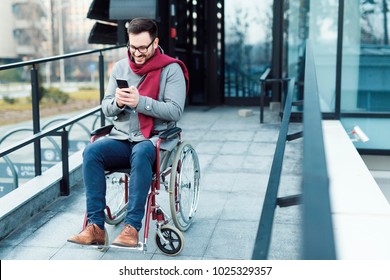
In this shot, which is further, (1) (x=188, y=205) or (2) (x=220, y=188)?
(2) (x=220, y=188)

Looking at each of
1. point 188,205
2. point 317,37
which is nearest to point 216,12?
point 317,37

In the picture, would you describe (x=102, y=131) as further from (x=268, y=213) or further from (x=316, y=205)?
(x=316, y=205)

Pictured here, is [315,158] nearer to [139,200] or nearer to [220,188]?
[139,200]

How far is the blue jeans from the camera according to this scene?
2701 mm

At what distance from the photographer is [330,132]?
5344mm

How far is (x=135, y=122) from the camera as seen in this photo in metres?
3.00

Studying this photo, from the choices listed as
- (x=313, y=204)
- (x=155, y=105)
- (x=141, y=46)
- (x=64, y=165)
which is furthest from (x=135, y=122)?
(x=313, y=204)

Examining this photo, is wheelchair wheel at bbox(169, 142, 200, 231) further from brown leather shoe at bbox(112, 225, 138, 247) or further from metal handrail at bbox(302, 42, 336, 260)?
metal handrail at bbox(302, 42, 336, 260)

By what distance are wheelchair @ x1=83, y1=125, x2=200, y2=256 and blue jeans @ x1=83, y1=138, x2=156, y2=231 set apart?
54mm

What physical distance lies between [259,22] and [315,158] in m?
7.28

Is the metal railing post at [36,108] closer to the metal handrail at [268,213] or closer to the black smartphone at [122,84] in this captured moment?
the black smartphone at [122,84]

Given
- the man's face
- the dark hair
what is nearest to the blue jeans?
the man's face

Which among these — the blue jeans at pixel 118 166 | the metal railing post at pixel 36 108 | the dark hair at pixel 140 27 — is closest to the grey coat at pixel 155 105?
the blue jeans at pixel 118 166

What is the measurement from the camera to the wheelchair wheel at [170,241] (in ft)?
9.23
